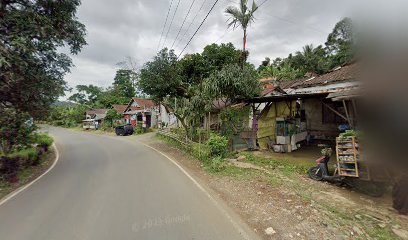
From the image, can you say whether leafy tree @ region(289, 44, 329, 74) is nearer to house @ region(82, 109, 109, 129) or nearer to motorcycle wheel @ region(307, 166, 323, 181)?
motorcycle wheel @ region(307, 166, 323, 181)

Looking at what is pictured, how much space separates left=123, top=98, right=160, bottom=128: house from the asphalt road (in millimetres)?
28109

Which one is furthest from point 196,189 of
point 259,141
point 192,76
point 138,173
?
point 192,76

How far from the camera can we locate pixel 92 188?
24.3 ft

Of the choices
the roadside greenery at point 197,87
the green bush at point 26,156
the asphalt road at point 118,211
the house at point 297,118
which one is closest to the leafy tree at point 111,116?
the roadside greenery at point 197,87

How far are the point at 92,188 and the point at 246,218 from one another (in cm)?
517

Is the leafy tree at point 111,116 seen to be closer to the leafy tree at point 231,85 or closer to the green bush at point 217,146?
the leafy tree at point 231,85

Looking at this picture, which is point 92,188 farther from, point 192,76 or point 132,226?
point 192,76

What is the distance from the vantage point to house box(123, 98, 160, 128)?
37.1 metres

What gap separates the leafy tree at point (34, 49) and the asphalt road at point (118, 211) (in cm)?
359

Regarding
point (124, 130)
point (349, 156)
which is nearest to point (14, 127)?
point (349, 156)

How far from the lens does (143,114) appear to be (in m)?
36.9

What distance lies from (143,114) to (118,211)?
32.6 meters

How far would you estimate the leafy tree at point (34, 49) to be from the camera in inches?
301

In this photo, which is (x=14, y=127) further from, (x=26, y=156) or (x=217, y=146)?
(x=217, y=146)
